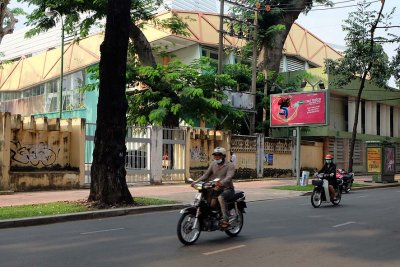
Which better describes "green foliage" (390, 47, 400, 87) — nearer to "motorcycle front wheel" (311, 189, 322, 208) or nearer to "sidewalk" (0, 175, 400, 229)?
"sidewalk" (0, 175, 400, 229)

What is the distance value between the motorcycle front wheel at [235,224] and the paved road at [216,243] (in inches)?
5.5

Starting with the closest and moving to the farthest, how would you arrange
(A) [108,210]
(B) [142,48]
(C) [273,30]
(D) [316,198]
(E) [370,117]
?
(A) [108,210] < (D) [316,198] < (B) [142,48] < (C) [273,30] < (E) [370,117]

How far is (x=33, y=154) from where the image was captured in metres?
18.8

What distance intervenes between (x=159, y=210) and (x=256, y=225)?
4.27 m

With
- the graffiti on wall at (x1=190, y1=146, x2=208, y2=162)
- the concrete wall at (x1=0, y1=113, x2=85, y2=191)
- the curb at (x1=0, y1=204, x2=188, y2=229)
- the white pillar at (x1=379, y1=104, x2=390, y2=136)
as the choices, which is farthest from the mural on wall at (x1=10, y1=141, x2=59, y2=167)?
the white pillar at (x1=379, y1=104, x2=390, y2=136)

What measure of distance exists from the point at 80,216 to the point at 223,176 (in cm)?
505

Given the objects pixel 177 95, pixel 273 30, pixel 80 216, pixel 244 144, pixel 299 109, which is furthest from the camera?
pixel 273 30

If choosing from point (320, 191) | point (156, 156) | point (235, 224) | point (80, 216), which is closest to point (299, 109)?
point (156, 156)

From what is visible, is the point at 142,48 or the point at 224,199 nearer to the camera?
the point at 224,199

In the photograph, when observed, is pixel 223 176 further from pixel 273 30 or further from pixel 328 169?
→ pixel 273 30

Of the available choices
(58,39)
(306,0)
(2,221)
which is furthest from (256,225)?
(58,39)

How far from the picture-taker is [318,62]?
4759 cm

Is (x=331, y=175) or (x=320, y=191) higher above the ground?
(x=331, y=175)

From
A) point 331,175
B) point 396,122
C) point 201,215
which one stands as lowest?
point 201,215
